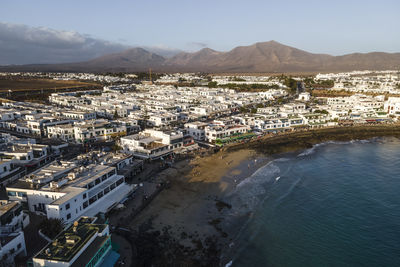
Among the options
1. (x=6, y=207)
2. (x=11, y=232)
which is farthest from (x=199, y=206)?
(x=6, y=207)

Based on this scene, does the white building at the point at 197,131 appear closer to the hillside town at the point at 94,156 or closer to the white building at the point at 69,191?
the hillside town at the point at 94,156

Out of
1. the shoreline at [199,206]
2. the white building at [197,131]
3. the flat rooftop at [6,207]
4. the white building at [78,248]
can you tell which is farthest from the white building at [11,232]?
the white building at [197,131]

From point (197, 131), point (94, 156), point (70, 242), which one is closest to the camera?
point (70, 242)

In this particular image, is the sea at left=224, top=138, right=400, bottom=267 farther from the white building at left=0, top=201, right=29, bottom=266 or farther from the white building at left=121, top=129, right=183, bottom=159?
the white building at left=0, top=201, right=29, bottom=266

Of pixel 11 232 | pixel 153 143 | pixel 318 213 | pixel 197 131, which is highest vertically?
pixel 153 143

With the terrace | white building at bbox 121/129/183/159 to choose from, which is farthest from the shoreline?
the terrace

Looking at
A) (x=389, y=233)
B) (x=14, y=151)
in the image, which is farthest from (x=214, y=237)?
(x=14, y=151)

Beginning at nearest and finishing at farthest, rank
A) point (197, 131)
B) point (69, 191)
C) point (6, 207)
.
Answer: point (6, 207) → point (69, 191) → point (197, 131)

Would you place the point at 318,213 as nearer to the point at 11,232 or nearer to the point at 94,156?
the point at 94,156
